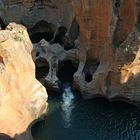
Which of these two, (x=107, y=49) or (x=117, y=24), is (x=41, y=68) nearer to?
(x=107, y=49)

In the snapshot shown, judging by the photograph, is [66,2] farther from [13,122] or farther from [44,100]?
[13,122]

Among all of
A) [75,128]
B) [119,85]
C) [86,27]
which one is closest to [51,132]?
[75,128]

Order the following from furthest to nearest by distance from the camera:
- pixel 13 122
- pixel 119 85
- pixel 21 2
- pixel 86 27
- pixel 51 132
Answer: pixel 21 2
pixel 86 27
pixel 119 85
pixel 51 132
pixel 13 122

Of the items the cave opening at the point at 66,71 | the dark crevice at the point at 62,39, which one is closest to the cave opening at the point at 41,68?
the cave opening at the point at 66,71

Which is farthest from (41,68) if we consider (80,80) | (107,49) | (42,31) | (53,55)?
(107,49)

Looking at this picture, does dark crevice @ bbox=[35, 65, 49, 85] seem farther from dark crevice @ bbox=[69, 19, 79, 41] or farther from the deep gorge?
dark crevice @ bbox=[69, 19, 79, 41]

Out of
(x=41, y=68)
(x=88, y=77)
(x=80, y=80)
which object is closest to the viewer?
(x=80, y=80)
